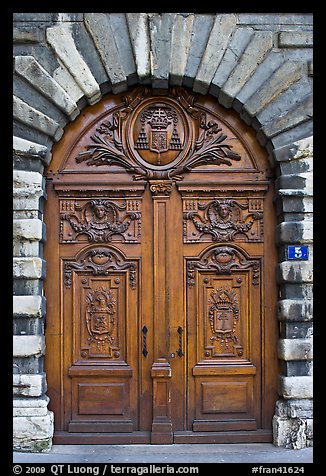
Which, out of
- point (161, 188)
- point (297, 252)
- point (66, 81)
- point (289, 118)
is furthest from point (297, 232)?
point (66, 81)

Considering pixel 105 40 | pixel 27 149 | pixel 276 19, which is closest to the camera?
pixel 27 149

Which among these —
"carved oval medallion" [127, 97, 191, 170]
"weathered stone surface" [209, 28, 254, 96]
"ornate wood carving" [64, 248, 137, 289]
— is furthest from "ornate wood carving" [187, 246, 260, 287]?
"weathered stone surface" [209, 28, 254, 96]

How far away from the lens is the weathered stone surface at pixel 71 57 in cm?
614

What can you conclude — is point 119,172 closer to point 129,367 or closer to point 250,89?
point 250,89

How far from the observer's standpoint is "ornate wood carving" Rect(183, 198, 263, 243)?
6.40 meters

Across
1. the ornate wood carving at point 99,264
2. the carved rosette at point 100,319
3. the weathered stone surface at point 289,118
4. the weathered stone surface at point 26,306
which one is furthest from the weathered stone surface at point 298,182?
the weathered stone surface at point 26,306

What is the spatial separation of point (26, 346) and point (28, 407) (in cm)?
53

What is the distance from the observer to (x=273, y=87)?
6.21 metres

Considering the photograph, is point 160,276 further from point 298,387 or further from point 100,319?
point 298,387

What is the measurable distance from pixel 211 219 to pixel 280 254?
72 centimetres

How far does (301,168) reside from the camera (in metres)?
6.18
